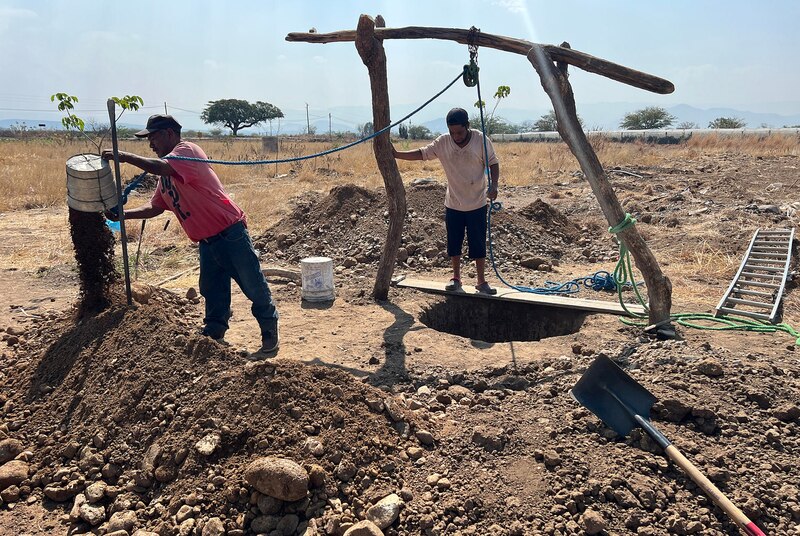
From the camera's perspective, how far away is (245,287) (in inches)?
156

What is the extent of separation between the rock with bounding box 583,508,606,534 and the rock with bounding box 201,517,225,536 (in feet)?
4.70

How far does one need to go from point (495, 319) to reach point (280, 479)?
350 cm

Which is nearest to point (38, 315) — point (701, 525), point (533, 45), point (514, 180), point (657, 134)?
point (533, 45)

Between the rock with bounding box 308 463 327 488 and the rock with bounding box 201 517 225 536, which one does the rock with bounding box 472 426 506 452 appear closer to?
the rock with bounding box 308 463 327 488

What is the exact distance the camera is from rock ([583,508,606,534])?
2.16m

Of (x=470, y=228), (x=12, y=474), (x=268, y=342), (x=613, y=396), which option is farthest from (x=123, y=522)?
(x=470, y=228)

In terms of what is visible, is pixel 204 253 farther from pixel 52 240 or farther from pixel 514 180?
pixel 514 180

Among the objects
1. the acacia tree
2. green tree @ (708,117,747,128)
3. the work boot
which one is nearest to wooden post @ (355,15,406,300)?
the work boot

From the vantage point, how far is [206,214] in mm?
3684

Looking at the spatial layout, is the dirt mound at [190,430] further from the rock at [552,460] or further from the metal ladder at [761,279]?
the metal ladder at [761,279]

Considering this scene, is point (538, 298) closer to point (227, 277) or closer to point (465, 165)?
point (465, 165)

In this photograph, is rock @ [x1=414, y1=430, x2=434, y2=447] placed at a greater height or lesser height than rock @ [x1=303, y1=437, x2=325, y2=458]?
lesser

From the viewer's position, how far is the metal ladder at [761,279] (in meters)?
4.48

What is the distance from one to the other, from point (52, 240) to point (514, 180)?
9750mm
